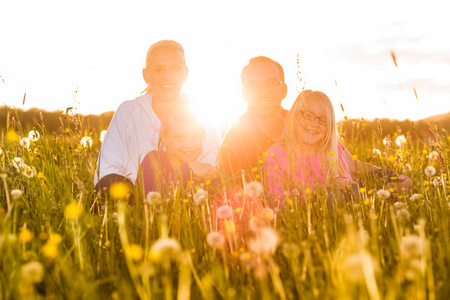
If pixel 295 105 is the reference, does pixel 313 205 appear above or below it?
below

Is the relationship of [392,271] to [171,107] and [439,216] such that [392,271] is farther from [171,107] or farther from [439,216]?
[171,107]

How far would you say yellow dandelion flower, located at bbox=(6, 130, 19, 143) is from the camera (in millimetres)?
4719

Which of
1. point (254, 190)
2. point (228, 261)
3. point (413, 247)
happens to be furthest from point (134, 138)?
point (413, 247)

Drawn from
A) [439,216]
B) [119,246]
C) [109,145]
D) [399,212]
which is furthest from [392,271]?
[109,145]

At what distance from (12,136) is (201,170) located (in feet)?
7.60

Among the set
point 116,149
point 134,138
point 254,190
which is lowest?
point 254,190

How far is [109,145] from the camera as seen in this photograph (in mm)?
4934

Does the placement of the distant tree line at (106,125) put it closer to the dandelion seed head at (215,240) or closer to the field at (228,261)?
the field at (228,261)

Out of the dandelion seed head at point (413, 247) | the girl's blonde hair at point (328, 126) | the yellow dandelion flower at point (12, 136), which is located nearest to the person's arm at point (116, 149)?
the yellow dandelion flower at point (12, 136)

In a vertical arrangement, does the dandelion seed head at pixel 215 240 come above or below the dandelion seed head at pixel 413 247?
above

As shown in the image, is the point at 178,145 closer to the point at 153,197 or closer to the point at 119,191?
the point at 119,191

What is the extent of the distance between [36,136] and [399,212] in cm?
483

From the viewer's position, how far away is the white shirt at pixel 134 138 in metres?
4.91

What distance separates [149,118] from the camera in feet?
16.7
